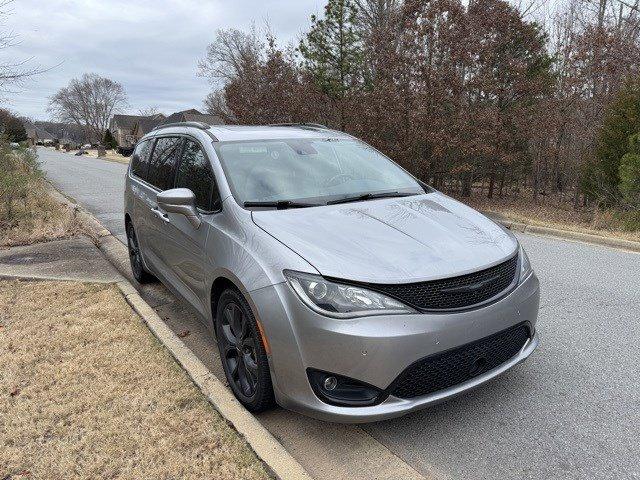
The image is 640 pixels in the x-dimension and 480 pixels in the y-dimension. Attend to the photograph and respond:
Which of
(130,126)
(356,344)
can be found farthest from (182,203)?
(130,126)

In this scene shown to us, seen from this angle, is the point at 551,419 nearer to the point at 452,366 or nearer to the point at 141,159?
the point at 452,366

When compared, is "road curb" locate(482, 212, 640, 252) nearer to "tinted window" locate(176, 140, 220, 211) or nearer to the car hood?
the car hood

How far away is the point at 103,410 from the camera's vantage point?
9.60 feet

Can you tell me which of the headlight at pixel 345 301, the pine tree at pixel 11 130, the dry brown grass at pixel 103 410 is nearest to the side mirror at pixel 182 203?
the dry brown grass at pixel 103 410

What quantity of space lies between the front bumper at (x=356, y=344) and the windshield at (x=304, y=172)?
0.97 m

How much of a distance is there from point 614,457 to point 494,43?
12.5m

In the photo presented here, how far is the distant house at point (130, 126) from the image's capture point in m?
91.1

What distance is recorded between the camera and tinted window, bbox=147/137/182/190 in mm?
4312

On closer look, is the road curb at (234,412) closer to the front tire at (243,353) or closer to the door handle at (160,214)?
the front tire at (243,353)

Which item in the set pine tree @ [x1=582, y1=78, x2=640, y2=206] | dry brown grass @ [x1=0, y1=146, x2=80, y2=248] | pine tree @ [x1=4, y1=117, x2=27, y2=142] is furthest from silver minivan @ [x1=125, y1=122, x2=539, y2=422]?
pine tree @ [x1=4, y1=117, x2=27, y2=142]

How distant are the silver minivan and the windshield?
1 cm

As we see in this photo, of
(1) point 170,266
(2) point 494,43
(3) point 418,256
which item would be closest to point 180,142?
(1) point 170,266

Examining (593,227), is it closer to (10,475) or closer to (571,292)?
(571,292)

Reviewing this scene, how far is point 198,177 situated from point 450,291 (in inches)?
84.7
